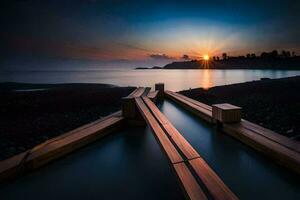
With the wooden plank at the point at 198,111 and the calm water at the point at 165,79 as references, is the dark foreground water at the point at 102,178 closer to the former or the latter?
the wooden plank at the point at 198,111

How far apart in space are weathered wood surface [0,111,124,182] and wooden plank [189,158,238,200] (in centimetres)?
179

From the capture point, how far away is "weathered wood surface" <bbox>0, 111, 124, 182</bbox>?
1979 mm

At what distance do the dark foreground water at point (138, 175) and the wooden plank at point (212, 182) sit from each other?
1.43 feet

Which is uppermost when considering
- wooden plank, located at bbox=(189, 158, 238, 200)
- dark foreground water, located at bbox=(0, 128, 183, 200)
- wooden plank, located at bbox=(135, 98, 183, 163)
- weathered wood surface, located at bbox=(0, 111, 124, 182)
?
wooden plank, located at bbox=(135, 98, 183, 163)

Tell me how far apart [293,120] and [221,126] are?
12.9ft

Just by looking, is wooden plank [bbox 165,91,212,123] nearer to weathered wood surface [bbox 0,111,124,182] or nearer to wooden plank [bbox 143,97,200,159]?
wooden plank [bbox 143,97,200,159]

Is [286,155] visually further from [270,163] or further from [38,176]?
[38,176]

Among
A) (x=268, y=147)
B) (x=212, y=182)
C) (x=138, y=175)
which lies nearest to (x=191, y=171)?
(x=212, y=182)

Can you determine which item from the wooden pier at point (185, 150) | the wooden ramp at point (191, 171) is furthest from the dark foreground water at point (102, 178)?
the wooden ramp at point (191, 171)

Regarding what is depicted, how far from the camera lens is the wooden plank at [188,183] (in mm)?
1244

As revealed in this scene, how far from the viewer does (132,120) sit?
378 cm

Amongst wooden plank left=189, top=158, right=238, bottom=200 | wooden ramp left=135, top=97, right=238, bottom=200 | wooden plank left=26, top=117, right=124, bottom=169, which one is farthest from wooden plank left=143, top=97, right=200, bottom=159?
wooden plank left=26, top=117, right=124, bottom=169

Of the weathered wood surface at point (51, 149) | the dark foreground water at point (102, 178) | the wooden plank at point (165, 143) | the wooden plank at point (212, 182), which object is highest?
the wooden plank at point (165, 143)

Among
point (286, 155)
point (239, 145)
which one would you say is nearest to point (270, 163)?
point (286, 155)
